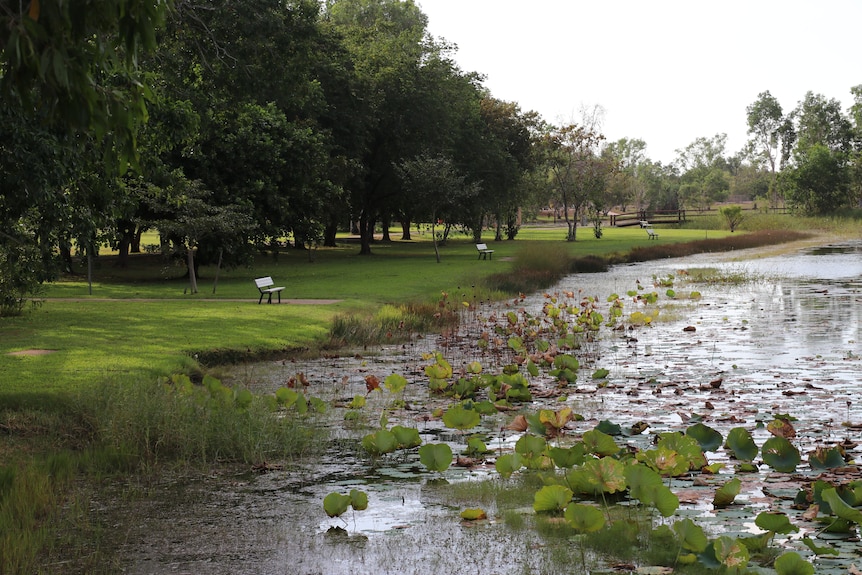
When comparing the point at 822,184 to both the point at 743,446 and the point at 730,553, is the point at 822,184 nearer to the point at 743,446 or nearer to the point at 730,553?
the point at 743,446

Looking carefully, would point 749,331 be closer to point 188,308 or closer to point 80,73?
point 188,308

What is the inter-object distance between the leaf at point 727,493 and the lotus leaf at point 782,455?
0.58 meters

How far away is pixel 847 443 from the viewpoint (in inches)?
351

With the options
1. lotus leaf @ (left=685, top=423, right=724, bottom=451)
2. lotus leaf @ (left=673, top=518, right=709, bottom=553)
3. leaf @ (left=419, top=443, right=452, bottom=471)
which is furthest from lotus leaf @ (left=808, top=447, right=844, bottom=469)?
leaf @ (left=419, top=443, right=452, bottom=471)

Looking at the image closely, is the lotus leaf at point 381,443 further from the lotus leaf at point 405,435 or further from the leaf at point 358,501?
the leaf at point 358,501

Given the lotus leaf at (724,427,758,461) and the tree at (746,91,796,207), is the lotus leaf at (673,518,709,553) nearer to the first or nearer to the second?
the lotus leaf at (724,427,758,461)

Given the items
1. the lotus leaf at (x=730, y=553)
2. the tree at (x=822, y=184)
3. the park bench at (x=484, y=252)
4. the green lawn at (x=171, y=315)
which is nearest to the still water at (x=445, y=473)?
the lotus leaf at (x=730, y=553)

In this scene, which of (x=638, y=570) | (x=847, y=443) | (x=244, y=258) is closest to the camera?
(x=638, y=570)

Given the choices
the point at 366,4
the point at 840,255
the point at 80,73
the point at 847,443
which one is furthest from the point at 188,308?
the point at 366,4

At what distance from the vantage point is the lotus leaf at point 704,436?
7.78 meters

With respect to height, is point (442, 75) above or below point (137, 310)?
above

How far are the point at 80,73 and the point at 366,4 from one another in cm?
6947

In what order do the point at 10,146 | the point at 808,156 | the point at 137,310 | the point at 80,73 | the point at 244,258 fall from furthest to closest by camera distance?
the point at 808,156 → the point at 244,258 → the point at 137,310 → the point at 10,146 → the point at 80,73

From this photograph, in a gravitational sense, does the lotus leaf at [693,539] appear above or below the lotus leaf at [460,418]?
below
